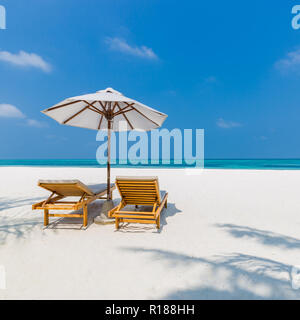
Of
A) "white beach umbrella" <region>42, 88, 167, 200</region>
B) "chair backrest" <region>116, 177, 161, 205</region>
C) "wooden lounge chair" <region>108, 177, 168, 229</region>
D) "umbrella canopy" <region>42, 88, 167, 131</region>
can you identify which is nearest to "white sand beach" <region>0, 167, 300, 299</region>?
"wooden lounge chair" <region>108, 177, 168, 229</region>

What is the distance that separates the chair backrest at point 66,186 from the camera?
368 cm

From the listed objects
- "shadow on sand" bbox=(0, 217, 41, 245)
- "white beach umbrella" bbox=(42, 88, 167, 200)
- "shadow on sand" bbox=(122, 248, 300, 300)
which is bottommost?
"shadow on sand" bbox=(122, 248, 300, 300)

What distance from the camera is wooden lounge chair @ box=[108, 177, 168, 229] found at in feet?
12.2

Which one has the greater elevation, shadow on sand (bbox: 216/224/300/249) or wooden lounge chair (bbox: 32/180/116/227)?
wooden lounge chair (bbox: 32/180/116/227)

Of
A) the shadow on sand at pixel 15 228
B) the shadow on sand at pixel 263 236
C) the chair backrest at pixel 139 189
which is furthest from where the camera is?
the chair backrest at pixel 139 189

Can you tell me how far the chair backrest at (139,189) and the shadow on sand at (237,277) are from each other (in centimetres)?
122

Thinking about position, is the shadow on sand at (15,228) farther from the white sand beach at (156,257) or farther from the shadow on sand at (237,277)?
the shadow on sand at (237,277)

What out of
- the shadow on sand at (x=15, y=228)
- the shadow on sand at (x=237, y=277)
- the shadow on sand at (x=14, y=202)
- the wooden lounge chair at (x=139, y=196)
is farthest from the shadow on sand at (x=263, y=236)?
the shadow on sand at (x=14, y=202)

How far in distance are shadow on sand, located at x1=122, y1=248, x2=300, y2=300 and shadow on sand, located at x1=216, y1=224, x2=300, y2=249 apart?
2.20 ft

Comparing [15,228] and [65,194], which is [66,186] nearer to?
[65,194]

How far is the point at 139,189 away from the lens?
13.0ft

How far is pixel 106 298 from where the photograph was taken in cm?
197

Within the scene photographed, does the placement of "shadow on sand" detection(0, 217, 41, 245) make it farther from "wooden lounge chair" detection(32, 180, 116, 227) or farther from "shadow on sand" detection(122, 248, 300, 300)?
"shadow on sand" detection(122, 248, 300, 300)

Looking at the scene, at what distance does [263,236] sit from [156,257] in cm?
200
